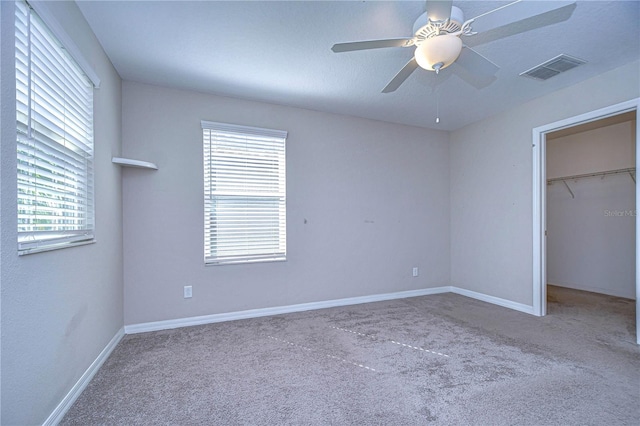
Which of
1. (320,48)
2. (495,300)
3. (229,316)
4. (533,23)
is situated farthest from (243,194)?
(495,300)

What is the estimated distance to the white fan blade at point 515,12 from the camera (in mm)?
1924

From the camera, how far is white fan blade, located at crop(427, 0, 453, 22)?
150 centimetres

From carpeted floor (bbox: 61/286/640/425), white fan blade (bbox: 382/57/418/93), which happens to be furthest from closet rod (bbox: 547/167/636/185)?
white fan blade (bbox: 382/57/418/93)

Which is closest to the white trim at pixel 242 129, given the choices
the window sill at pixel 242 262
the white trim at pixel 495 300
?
the window sill at pixel 242 262

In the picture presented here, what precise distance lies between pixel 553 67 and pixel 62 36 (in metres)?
3.81

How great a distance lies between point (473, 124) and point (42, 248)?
4780mm

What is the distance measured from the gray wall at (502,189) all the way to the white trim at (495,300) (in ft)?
0.18

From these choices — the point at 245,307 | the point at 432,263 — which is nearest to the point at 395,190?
the point at 432,263

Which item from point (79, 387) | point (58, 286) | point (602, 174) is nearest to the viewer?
point (58, 286)

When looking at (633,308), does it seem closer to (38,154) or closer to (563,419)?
(563,419)

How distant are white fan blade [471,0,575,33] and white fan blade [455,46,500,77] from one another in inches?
8.6

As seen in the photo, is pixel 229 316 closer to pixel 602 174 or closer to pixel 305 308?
pixel 305 308

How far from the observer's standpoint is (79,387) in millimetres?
1886

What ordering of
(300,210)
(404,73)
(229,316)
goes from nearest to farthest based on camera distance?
1. (404,73)
2. (229,316)
3. (300,210)
